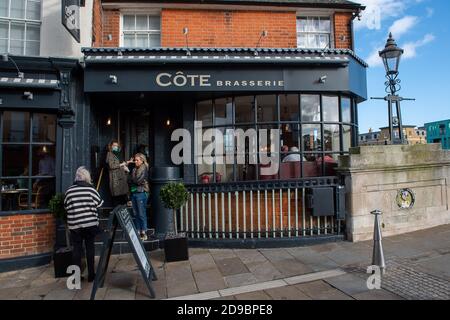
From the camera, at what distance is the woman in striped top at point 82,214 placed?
4488 millimetres

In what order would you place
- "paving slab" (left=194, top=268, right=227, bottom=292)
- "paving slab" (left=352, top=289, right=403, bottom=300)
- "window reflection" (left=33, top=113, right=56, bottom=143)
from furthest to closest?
"window reflection" (left=33, top=113, right=56, bottom=143) → "paving slab" (left=194, top=268, right=227, bottom=292) → "paving slab" (left=352, top=289, right=403, bottom=300)

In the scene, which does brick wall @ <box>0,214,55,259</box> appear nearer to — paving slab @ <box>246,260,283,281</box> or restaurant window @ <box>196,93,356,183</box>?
restaurant window @ <box>196,93,356,183</box>

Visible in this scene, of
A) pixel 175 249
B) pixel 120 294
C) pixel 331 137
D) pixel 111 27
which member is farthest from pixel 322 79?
pixel 120 294

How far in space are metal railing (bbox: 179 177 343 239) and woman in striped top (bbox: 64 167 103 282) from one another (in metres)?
2.39

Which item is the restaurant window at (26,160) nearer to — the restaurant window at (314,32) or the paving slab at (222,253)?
the paving slab at (222,253)

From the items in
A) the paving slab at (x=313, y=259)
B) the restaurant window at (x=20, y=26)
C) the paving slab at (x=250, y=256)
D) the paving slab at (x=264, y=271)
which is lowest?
the paving slab at (x=264, y=271)

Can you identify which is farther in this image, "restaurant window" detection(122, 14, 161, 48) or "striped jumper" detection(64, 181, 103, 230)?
"restaurant window" detection(122, 14, 161, 48)

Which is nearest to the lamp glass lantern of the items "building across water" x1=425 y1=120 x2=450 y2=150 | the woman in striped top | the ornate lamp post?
the ornate lamp post

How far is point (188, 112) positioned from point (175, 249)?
337 centimetres

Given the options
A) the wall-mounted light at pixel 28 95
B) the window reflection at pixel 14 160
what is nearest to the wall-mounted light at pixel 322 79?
the wall-mounted light at pixel 28 95

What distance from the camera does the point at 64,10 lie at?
221 inches

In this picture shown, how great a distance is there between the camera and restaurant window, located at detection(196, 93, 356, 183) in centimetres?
663

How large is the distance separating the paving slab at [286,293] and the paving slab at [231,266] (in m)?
0.84

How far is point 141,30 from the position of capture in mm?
7684
